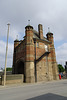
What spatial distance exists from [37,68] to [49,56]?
614cm

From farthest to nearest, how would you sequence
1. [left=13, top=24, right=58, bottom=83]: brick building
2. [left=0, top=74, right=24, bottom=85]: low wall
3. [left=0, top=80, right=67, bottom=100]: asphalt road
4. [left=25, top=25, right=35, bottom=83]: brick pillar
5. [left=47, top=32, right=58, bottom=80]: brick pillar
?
1. [left=47, top=32, right=58, bottom=80]: brick pillar
2. [left=13, top=24, right=58, bottom=83]: brick building
3. [left=25, top=25, right=35, bottom=83]: brick pillar
4. [left=0, top=74, right=24, bottom=85]: low wall
5. [left=0, top=80, right=67, bottom=100]: asphalt road

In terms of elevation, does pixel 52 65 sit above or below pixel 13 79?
above

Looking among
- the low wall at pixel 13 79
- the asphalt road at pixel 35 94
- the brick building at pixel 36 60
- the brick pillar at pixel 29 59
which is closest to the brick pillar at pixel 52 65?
the brick building at pixel 36 60

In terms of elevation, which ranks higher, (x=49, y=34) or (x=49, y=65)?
(x=49, y=34)

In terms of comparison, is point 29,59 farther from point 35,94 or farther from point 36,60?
point 35,94

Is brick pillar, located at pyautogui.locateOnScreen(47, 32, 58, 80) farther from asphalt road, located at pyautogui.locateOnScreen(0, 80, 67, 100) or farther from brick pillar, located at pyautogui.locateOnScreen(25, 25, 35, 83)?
asphalt road, located at pyautogui.locateOnScreen(0, 80, 67, 100)

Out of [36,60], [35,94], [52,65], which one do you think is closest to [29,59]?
[36,60]

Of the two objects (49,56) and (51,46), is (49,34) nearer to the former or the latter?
(51,46)

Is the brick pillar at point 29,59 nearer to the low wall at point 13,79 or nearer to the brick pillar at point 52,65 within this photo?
the low wall at point 13,79

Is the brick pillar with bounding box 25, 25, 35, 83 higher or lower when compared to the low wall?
higher

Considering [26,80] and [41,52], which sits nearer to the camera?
[26,80]

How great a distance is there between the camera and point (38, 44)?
920 inches

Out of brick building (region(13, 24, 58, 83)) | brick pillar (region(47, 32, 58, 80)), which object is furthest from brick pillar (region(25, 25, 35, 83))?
brick pillar (region(47, 32, 58, 80))

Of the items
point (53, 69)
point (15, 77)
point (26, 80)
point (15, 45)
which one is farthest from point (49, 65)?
point (15, 45)
